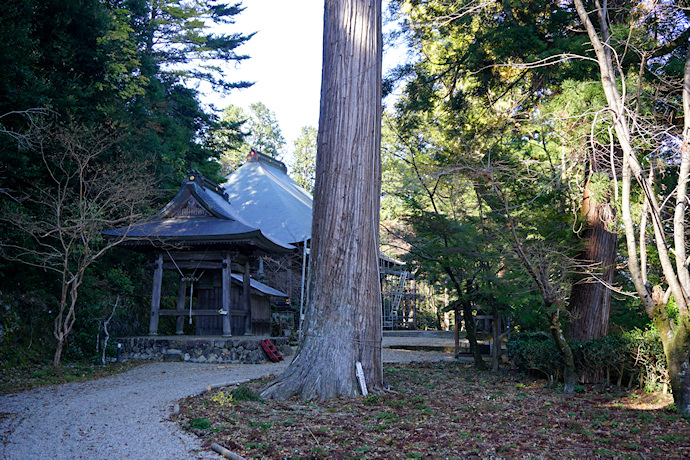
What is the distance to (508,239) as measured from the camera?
23.1 ft

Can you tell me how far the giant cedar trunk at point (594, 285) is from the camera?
8.01 metres

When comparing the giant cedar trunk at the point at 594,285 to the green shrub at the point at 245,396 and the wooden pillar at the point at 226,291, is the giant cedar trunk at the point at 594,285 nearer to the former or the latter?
the green shrub at the point at 245,396

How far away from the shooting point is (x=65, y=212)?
10.4m

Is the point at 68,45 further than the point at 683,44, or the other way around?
the point at 68,45

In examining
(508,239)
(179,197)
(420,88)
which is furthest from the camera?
(179,197)

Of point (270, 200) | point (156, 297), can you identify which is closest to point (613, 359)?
point (156, 297)

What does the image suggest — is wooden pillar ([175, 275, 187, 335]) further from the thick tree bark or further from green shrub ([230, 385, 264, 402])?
the thick tree bark

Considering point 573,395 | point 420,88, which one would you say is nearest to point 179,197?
point 420,88

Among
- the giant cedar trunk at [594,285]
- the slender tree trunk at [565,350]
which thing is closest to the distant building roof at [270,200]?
the giant cedar trunk at [594,285]

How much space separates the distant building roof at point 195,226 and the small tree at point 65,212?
2.59 ft

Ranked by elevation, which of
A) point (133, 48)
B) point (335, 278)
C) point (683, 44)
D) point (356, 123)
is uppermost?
point (133, 48)

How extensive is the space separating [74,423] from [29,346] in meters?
5.96

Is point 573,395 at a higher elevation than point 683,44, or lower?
lower

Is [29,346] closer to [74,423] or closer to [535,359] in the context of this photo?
[74,423]
